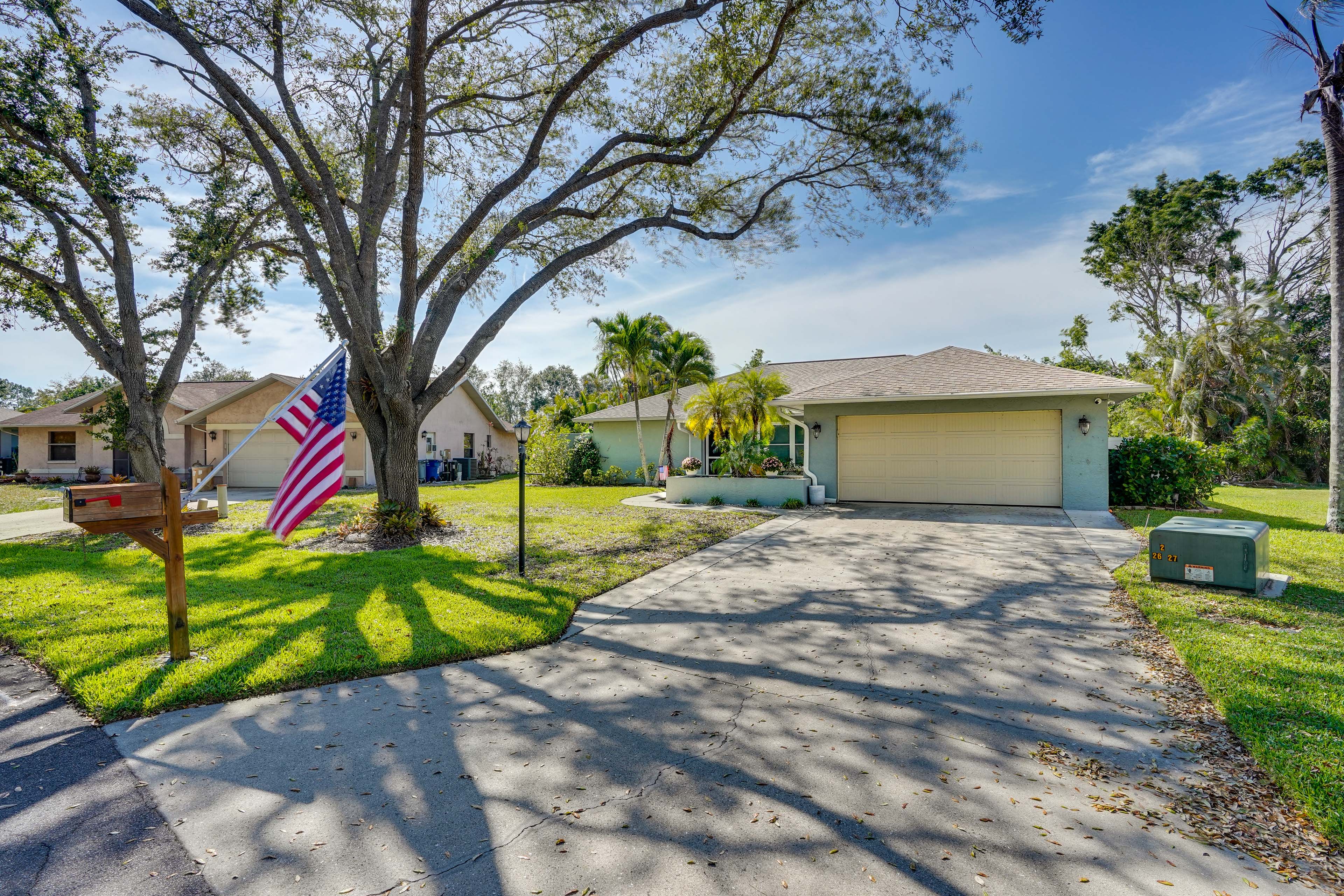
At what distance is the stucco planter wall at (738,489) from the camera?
1407 cm

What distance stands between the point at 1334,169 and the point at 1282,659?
10.2 m

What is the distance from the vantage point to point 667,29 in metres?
9.00

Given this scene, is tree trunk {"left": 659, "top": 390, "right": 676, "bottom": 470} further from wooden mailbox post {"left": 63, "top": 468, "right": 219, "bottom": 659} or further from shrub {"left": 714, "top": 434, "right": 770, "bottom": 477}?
Result: wooden mailbox post {"left": 63, "top": 468, "right": 219, "bottom": 659}

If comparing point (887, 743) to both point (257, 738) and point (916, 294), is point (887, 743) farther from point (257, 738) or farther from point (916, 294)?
point (916, 294)

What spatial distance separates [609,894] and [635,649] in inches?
105

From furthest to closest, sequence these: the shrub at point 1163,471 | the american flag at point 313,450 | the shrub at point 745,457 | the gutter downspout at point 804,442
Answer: the gutter downspout at point 804,442 → the shrub at point 745,457 → the shrub at point 1163,471 → the american flag at point 313,450

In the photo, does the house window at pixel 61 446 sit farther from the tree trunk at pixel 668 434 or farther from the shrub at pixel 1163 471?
the shrub at pixel 1163 471

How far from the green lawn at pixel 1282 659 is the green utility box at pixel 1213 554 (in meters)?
0.15

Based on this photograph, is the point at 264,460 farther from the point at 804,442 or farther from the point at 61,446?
the point at 804,442

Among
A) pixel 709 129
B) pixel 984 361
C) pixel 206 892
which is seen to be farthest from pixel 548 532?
pixel 984 361

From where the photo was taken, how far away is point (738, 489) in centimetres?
1439

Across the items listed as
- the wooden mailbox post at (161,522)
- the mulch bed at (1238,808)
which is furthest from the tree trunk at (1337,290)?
the wooden mailbox post at (161,522)

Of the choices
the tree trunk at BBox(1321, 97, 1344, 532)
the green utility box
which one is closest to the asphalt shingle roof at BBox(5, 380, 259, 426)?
the green utility box

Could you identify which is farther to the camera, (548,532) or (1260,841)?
(548,532)
